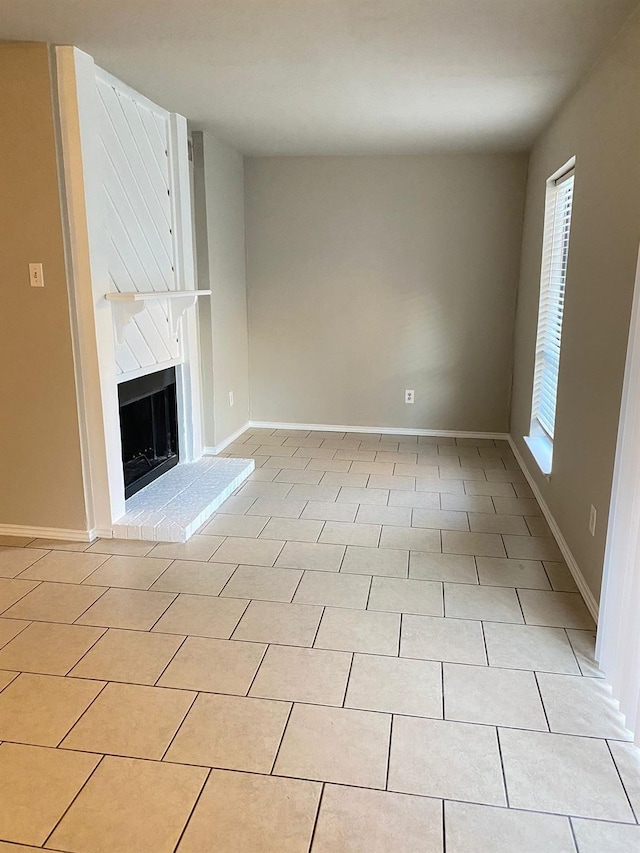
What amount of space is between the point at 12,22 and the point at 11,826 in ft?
9.46

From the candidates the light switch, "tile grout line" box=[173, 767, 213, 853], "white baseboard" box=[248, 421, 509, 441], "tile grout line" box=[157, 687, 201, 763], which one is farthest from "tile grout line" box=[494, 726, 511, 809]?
"white baseboard" box=[248, 421, 509, 441]

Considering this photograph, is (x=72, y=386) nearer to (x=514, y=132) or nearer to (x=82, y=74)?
(x=82, y=74)

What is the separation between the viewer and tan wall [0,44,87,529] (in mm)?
2951

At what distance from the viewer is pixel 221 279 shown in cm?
502

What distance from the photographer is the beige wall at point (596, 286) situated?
2439mm

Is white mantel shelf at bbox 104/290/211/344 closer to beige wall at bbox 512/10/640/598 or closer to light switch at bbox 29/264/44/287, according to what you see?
light switch at bbox 29/264/44/287

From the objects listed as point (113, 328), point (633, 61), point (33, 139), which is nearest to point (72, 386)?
point (113, 328)

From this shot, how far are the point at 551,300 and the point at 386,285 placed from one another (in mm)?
1678

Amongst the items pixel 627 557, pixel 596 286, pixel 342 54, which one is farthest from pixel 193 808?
pixel 342 54

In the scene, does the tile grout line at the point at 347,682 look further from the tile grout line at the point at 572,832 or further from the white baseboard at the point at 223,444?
the white baseboard at the point at 223,444

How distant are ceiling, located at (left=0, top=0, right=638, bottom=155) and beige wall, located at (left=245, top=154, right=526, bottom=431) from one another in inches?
39.6

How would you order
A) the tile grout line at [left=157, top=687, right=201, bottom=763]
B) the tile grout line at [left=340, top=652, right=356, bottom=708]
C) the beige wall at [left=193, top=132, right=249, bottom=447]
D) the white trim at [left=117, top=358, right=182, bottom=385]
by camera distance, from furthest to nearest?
the beige wall at [left=193, top=132, right=249, bottom=447], the white trim at [left=117, top=358, right=182, bottom=385], the tile grout line at [left=340, top=652, right=356, bottom=708], the tile grout line at [left=157, top=687, right=201, bottom=763]

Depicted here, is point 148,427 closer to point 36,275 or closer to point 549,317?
point 36,275

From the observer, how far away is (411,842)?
5.29ft
